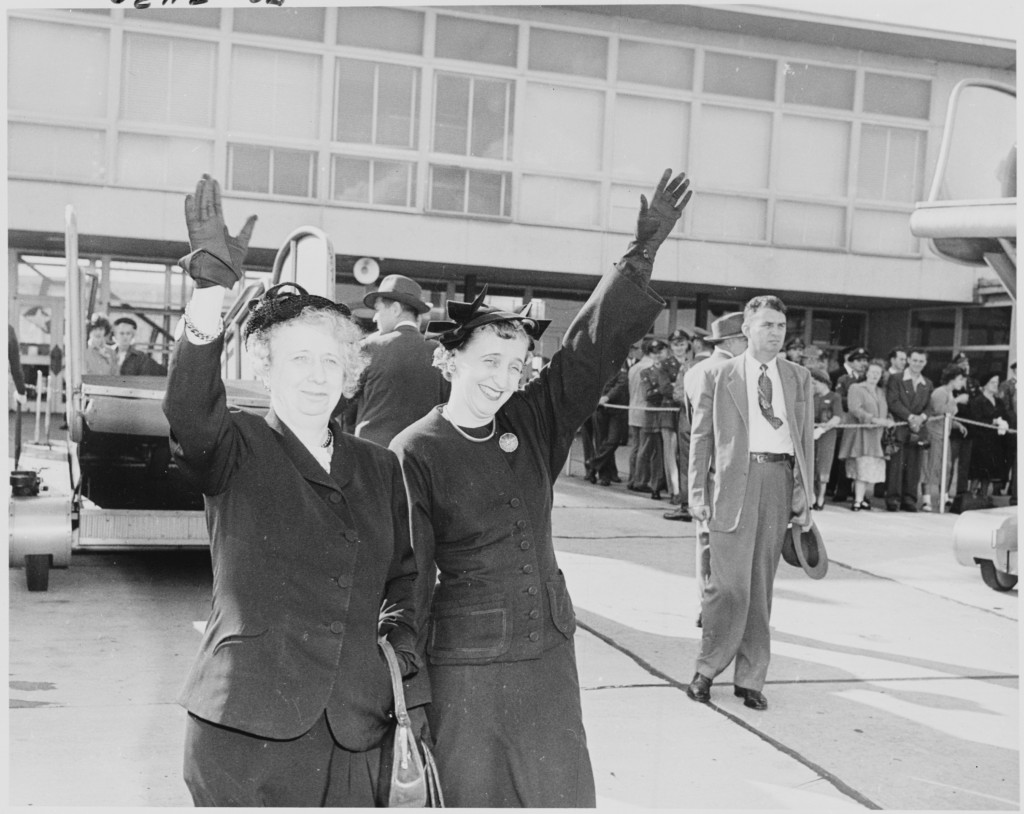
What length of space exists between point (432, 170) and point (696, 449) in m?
11.2

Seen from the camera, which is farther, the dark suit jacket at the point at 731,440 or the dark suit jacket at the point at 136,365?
the dark suit jacket at the point at 136,365

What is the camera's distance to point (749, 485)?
4.63 meters

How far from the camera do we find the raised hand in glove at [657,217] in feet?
8.15

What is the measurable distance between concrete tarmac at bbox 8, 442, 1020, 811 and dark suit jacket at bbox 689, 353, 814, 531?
87 cm

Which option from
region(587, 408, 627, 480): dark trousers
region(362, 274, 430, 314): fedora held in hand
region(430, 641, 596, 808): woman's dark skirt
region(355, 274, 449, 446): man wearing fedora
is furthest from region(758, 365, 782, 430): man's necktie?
region(587, 408, 627, 480): dark trousers

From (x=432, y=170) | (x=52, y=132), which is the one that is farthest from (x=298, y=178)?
(x=52, y=132)

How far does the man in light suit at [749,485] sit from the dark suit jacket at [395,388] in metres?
1.57

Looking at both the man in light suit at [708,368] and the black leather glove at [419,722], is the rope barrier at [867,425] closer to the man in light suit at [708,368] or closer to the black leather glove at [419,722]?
the man in light suit at [708,368]

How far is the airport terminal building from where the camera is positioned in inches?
546

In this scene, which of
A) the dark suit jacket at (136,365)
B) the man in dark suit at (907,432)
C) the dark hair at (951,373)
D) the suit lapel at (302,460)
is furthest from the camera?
the dark hair at (951,373)

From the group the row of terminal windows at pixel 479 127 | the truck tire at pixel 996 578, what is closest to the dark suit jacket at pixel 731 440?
the truck tire at pixel 996 578

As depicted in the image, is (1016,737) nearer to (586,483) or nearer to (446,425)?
(446,425)

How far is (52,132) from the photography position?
45.3 ft

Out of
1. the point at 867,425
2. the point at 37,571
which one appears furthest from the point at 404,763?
the point at 867,425
